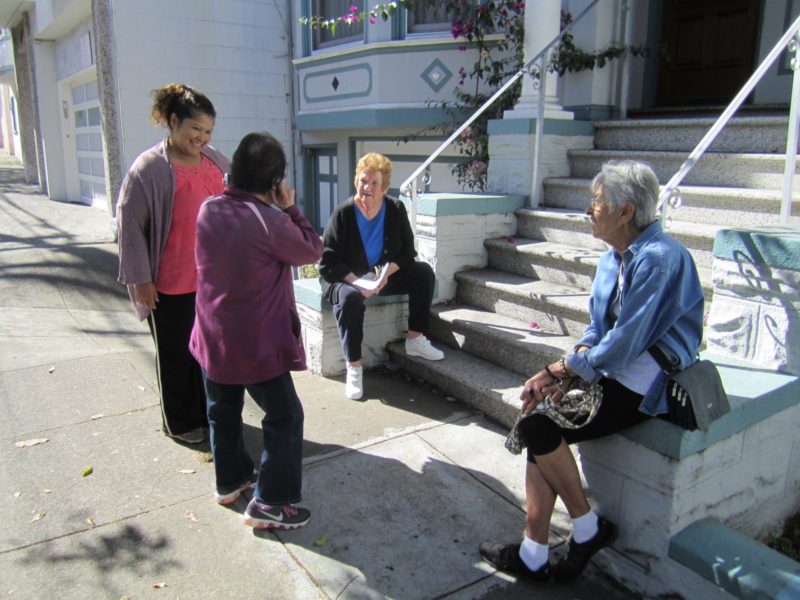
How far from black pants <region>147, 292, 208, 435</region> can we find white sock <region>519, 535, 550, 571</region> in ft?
6.36

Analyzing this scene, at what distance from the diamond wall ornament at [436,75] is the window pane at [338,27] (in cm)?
145

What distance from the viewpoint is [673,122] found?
529 cm

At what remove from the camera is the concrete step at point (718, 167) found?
173 inches

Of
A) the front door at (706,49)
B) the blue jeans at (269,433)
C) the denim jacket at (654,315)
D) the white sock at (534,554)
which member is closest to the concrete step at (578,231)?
the denim jacket at (654,315)

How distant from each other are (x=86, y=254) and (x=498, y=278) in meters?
5.87

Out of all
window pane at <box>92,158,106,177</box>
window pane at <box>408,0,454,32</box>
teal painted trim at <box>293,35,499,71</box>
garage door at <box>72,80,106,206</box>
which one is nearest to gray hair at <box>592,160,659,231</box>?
teal painted trim at <box>293,35,499,71</box>

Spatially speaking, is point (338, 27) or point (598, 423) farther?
point (338, 27)

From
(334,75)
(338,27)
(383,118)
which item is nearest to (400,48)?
(383,118)

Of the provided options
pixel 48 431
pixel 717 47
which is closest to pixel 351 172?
pixel 717 47

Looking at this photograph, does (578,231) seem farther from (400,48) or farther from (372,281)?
(400,48)

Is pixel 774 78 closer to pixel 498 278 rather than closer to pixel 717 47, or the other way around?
pixel 717 47

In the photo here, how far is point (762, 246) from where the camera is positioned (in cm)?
265

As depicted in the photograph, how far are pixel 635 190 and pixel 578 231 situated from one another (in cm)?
256

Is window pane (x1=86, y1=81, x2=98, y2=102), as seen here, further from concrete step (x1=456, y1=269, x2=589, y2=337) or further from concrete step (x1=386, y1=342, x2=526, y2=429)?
concrete step (x1=386, y1=342, x2=526, y2=429)
